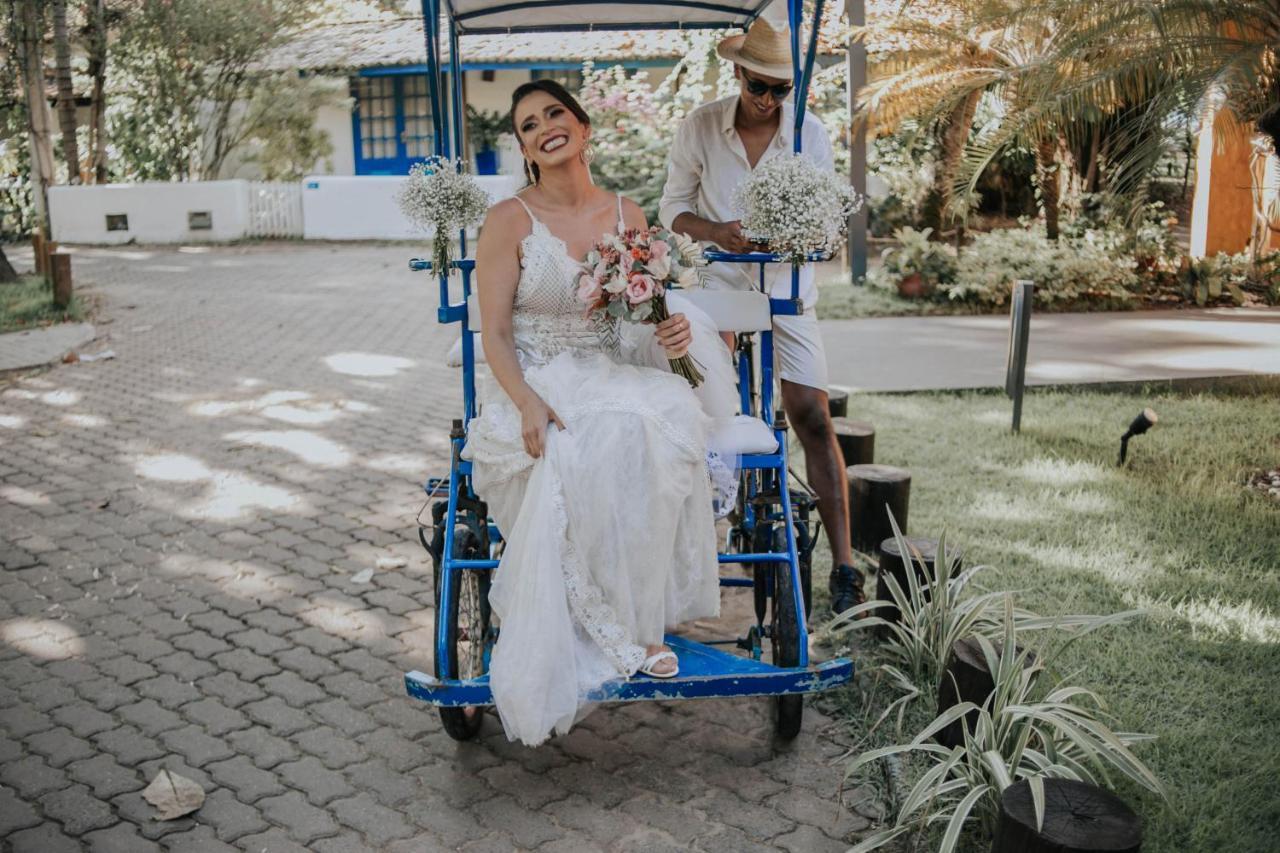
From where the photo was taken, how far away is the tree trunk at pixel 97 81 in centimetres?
1886

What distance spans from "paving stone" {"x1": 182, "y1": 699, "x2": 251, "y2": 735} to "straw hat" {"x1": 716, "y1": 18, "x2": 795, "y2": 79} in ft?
10.1

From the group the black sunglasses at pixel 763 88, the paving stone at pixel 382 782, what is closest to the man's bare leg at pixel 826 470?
the black sunglasses at pixel 763 88

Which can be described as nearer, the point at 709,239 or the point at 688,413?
the point at 688,413

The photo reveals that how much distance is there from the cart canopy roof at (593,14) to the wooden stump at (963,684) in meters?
2.68

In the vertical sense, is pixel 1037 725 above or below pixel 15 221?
below

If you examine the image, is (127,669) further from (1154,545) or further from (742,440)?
(1154,545)

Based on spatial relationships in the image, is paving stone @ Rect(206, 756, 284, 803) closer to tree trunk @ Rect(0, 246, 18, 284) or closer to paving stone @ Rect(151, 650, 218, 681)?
paving stone @ Rect(151, 650, 218, 681)

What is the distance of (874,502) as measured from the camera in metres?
5.20

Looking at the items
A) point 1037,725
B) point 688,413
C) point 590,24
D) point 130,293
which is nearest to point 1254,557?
point 1037,725

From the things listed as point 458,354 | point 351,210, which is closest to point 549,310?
point 458,354

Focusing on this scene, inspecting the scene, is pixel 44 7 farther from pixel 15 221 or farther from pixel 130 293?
pixel 130 293

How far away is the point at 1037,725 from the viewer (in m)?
3.39

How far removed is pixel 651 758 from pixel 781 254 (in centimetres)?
181

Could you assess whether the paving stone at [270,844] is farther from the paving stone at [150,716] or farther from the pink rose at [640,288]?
the pink rose at [640,288]
